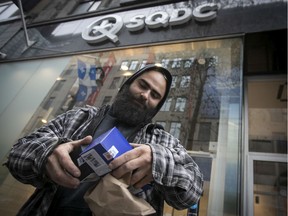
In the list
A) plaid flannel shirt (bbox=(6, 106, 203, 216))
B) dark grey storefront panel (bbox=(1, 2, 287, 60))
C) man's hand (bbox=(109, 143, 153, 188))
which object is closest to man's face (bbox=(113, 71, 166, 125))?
plaid flannel shirt (bbox=(6, 106, 203, 216))

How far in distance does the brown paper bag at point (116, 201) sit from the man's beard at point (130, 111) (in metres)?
0.65

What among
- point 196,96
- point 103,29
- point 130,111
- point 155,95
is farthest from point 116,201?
point 103,29

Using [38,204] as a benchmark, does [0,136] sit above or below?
above

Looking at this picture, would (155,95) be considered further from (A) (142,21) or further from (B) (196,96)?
(A) (142,21)

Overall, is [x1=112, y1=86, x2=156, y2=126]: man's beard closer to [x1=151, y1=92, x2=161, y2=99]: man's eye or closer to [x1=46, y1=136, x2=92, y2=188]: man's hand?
[x1=151, y1=92, x2=161, y2=99]: man's eye

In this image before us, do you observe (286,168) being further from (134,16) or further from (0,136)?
(0,136)

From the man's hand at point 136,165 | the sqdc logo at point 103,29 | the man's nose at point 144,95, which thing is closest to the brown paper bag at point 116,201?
the man's hand at point 136,165

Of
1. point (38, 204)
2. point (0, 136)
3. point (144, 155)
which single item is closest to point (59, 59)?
point (0, 136)

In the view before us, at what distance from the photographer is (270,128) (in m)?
4.31

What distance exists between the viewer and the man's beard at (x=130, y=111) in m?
1.65

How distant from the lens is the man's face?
1674 mm

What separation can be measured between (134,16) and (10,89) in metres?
3.13

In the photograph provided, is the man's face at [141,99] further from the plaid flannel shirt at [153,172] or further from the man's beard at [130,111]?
the plaid flannel shirt at [153,172]

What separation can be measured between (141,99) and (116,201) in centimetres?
93
